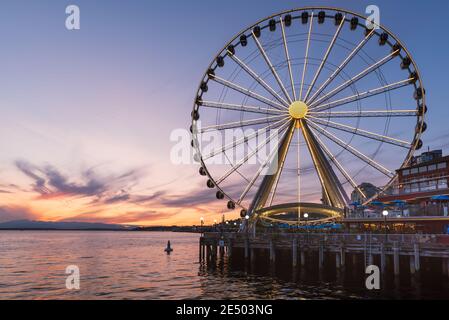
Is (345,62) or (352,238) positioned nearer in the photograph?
(352,238)

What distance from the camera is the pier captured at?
3388 centimetres

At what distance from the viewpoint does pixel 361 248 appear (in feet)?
124

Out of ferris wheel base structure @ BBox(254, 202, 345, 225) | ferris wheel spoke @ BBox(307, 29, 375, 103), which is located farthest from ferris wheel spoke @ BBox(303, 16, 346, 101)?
ferris wheel base structure @ BBox(254, 202, 345, 225)

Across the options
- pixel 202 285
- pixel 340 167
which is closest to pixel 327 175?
pixel 340 167

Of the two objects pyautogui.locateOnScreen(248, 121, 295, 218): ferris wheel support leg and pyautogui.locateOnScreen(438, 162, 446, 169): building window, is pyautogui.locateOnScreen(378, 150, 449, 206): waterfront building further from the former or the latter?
pyautogui.locateOnScreen(248, 121, 295, 218): ferris wheel support leg

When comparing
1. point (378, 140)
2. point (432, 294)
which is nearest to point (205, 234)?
point (378, 140)

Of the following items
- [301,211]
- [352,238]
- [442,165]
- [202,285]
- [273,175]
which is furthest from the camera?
[301,211]

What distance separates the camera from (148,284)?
4378 cm

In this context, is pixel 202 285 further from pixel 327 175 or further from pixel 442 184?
pixel 442 184
